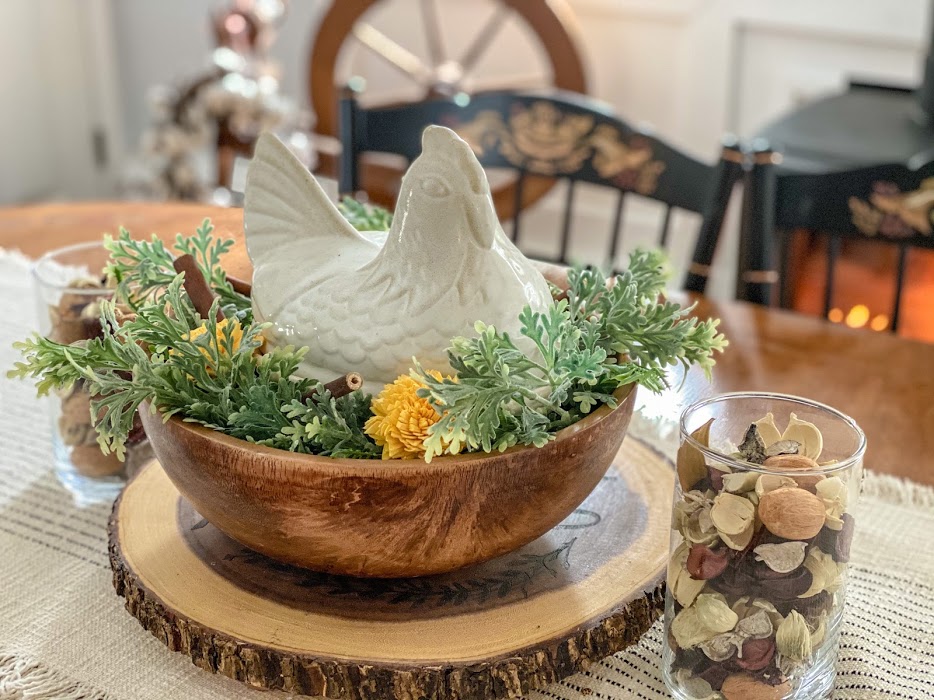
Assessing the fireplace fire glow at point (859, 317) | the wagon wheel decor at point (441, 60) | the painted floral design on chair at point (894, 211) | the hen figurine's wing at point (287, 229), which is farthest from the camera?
the wagon wheel decor at point (441, 60)

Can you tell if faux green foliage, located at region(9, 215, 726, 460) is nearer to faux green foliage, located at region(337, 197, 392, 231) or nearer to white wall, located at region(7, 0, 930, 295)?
faux green foliage, located at region(337, 197, 392, 231)

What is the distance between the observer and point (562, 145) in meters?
1.34

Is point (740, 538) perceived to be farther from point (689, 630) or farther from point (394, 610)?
point (394, 610)

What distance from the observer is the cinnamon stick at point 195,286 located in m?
0.70

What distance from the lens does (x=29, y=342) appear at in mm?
605

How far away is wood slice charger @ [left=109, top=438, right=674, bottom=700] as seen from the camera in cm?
59

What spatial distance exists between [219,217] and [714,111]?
167cm

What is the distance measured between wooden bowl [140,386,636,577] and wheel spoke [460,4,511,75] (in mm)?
1900

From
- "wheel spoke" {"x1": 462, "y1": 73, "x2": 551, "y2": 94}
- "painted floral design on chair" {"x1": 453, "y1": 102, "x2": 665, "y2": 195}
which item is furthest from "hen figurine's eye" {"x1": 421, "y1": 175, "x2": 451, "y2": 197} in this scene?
"wheel spoke" {"x1": 462, "y1": 73, "x2": 551, "y2": 94}

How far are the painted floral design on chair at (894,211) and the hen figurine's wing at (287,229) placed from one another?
24.6 inches

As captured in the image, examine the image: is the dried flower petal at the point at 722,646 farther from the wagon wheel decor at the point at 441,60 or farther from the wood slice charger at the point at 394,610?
the wagon wheel decor at the point at 441,60

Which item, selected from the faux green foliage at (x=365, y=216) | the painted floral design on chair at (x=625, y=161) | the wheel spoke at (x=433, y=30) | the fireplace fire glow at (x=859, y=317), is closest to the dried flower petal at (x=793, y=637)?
the faux green foliage at (x=365, y=216)

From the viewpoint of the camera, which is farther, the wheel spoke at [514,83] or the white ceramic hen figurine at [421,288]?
the wheel spoke at [514,83]

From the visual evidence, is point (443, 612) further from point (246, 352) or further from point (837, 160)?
point (837, 160)
